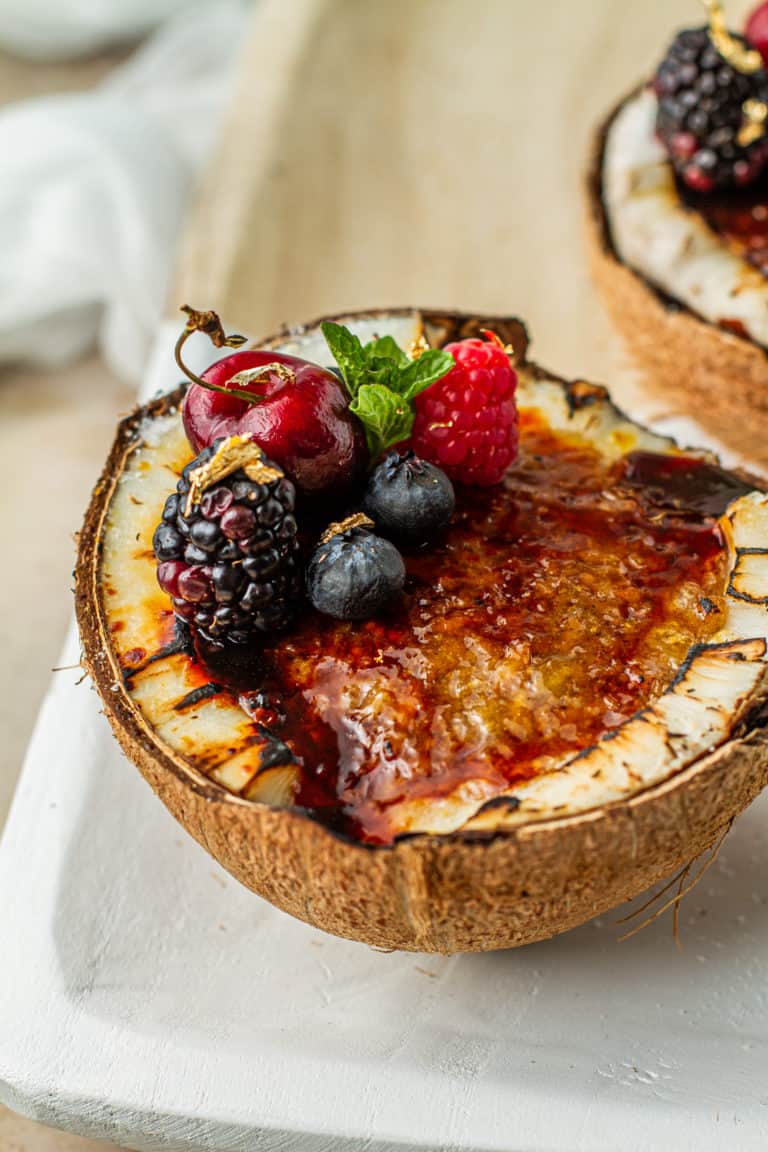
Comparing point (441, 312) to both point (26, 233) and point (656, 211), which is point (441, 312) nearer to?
point (656, 211)

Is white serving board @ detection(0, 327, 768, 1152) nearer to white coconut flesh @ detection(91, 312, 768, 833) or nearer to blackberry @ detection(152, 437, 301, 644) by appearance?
white coconut flesh @ detection(91, 312, 768, 833)

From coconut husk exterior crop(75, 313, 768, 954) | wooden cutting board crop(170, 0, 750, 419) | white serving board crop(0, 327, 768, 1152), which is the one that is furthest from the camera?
wooden cutting board crop(170, 0, 750, 419)

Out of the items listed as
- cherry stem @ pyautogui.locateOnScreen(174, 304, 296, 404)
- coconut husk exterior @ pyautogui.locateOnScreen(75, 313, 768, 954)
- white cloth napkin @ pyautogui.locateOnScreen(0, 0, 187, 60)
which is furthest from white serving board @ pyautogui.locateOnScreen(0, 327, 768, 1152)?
white cloth napkin @ pyautogui.locateOnScreen(0, 0, 187, 60)

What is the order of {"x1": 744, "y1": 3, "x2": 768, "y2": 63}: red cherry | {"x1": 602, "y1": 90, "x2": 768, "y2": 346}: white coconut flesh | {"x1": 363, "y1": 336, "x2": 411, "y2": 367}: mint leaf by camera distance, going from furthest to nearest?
{"x1": 744, "y1": 3, "x2": 768, "y2": 63}: red cherry, {"x1": 602, "y1": 90, "x2": 768, "y2": 346}: white coconut flesh, {"x1": 363, "y1": 336, "x2": 411, "y2": 367}: mint leaf

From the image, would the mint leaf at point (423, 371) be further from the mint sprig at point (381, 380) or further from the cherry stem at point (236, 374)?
the cherry stem at point (236, 374)

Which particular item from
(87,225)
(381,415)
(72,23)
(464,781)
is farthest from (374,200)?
(464,781)

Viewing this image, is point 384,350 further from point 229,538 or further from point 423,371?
point 229,538

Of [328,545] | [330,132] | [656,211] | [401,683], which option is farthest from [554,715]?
[330,132]
